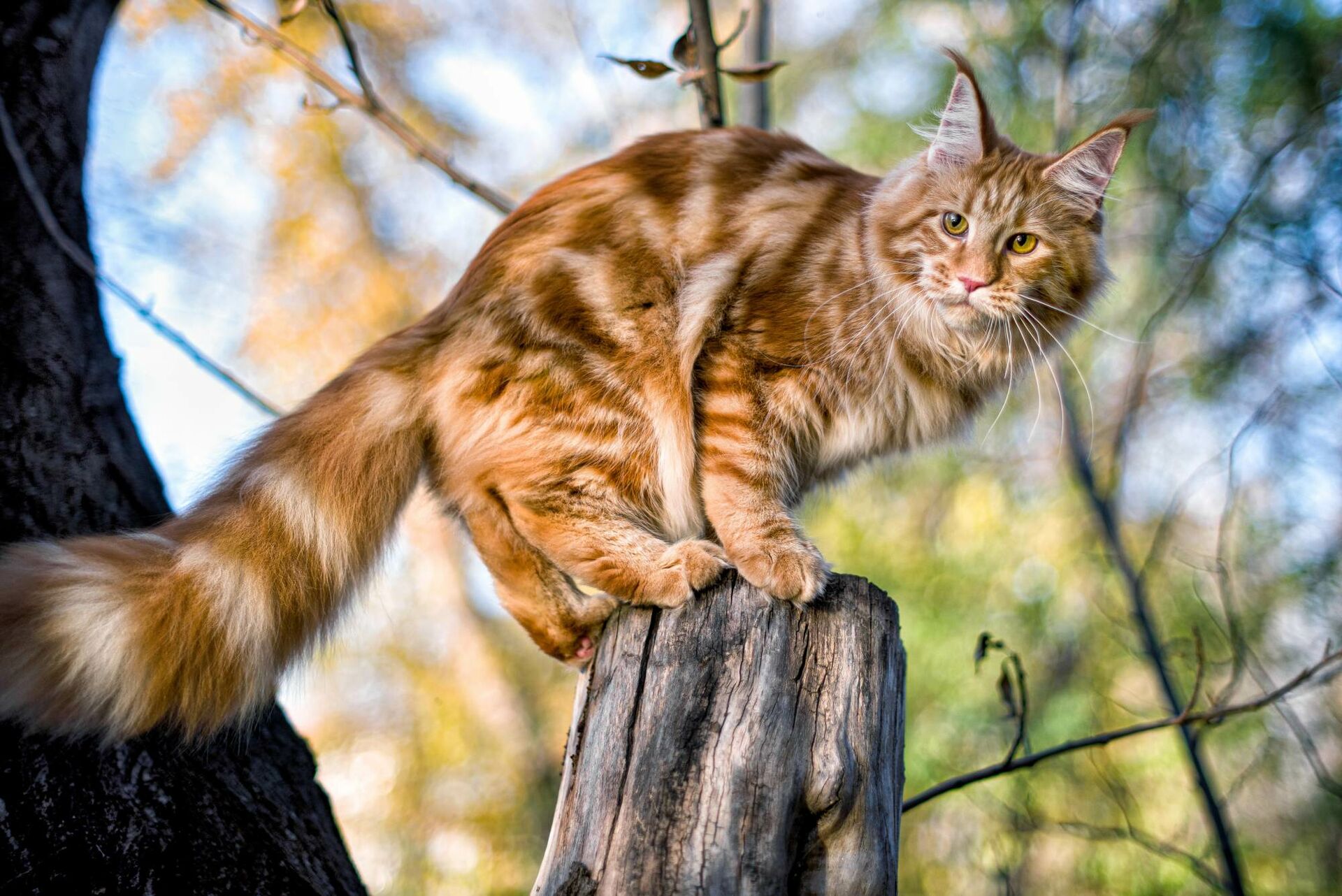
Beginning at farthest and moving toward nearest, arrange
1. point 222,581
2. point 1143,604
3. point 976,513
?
1. point 976,513
2. point 1143,604
3. point 222,581

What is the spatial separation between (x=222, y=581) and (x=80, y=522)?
498 millimetres

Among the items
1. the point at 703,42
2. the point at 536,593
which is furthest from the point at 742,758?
the point at 703,42

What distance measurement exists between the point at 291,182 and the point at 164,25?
1640 mm

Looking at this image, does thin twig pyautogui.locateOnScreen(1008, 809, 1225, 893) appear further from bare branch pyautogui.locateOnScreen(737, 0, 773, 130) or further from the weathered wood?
bare branch pyautogui.locateOnScreen(737, 0, 773, 130)

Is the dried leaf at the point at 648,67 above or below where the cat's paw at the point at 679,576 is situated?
above

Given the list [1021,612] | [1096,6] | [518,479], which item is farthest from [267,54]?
[1021,612]

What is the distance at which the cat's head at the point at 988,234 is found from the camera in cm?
228

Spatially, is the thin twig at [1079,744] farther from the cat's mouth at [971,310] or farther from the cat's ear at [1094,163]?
the cat's ear at [1094,163]

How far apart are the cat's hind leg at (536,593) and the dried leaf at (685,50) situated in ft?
4.77

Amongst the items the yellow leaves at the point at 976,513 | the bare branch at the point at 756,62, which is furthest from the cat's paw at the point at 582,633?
the yellow leaves at the point at 976,513

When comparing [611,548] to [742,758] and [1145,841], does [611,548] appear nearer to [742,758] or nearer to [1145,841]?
[742,758]

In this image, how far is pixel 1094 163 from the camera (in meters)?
2.34

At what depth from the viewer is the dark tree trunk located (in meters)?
1.65

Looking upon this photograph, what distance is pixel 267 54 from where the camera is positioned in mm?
6734
